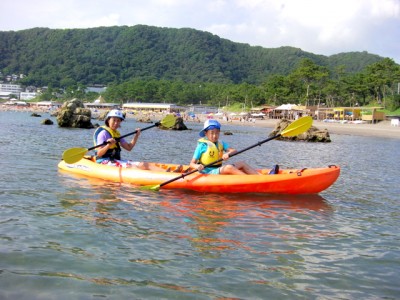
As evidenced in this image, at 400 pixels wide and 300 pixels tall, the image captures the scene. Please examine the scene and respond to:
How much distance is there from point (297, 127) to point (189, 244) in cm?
500

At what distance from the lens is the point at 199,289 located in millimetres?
4156

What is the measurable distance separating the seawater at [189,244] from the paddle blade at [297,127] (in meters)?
1.48

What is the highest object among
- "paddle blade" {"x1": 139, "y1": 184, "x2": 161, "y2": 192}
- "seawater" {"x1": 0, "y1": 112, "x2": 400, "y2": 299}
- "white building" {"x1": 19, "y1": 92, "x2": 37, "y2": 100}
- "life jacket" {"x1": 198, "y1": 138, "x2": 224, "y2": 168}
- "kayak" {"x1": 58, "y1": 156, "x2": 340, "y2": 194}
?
"white building" {"x1": 19, "y1": 92, "x2": 37, "y2": 100}

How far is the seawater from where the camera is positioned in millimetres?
4215

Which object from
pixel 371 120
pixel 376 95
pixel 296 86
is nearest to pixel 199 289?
pixel 371 120

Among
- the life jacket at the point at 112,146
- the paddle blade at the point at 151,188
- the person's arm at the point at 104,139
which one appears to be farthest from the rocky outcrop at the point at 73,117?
the paddle blade at the point at 151,188

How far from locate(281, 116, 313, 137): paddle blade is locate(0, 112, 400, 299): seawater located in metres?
1.48

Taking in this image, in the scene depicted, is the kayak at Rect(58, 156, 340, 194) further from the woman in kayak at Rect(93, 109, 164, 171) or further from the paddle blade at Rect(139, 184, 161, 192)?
the woman in kayak at Rect(93, 109, 164, 171)

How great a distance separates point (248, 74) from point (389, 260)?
188091mm

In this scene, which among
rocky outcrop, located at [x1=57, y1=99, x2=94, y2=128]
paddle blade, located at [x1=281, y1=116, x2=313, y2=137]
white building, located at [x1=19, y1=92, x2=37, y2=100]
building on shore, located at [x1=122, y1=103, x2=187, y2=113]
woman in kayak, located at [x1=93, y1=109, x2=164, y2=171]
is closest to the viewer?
paddle blade, located at [x1=281, y1=116, x2=313, y2=137]

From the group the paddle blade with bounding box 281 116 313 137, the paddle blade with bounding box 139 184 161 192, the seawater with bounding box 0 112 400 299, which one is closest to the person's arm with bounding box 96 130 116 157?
the seawater with bounding box 0 112 400 299

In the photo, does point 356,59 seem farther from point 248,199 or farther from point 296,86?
point 248,199

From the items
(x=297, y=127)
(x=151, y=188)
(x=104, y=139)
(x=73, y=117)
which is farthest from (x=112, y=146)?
(x=73, y=117)

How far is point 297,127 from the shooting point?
9594 mm
